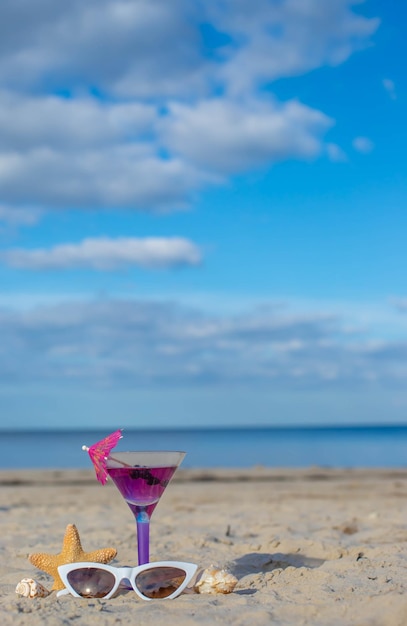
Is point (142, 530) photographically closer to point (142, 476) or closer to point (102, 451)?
point (142, 476)

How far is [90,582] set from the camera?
4203 millimetres

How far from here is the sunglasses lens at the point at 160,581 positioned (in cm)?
417

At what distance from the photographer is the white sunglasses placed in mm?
4168

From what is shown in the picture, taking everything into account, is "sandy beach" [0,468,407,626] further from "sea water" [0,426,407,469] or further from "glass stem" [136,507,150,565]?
"sea water" [0,426,407,469]

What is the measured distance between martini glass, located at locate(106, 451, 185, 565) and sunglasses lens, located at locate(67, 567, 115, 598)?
0.81ft

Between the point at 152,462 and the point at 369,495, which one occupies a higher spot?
the point at 152,462

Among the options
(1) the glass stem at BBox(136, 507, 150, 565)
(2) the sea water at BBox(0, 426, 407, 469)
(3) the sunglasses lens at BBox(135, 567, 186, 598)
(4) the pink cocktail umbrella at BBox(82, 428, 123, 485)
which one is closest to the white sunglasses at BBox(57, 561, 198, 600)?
(3) the sunglasses lens at BBox(135, 567, 186, 598)

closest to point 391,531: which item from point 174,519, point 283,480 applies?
point 174,519

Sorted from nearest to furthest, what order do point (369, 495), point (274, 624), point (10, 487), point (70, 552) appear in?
point (274, 624), point (70, 552), point (369, 495), point (10, 487)

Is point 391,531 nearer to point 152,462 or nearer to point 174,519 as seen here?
point 174,519

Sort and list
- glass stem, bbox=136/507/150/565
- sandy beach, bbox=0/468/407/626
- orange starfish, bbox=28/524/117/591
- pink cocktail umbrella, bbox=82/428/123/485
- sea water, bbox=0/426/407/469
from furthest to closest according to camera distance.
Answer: sea water, bbox=0/426/407/469
orange starfish, bbox=28/524/117/591
glass stem, bbox=136/507/150/565
pink cocktail umbrella, bbox=82/428/123/485
sandy beach, bbox=0/468/407/626

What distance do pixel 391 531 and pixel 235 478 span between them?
1074 cm

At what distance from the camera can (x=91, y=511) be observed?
9.45 meters

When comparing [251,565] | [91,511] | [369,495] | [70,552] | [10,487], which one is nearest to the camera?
[70,552]
